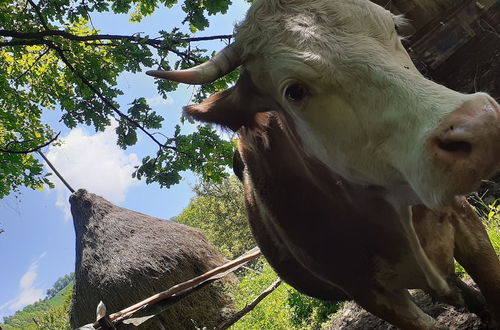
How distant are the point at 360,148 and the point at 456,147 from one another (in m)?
0.55

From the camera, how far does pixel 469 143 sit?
61.7 inches

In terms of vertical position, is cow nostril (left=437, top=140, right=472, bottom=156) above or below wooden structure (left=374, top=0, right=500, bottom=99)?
below

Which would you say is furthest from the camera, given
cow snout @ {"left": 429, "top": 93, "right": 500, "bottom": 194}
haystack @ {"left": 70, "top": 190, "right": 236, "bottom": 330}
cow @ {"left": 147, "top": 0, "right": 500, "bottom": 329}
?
haystack @ {"left": 70, "top": 190, "right": 236, "bottom": 330}

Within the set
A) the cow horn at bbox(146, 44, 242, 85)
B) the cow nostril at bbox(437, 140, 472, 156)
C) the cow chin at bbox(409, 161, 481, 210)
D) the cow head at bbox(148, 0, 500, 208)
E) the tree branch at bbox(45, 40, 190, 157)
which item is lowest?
the cow chin at bbox(409, 161, 481, 210)

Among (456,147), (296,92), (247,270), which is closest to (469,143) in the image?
(456,147)

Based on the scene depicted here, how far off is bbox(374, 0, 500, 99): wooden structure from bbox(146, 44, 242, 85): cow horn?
115 inches

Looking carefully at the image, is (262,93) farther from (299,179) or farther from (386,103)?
(386,103)

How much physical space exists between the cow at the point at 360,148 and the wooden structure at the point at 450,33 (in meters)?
2.85

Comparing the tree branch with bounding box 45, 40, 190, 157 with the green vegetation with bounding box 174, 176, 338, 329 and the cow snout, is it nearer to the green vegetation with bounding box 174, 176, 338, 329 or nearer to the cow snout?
the green vegetation with bounding box 174, 176, 338, 329

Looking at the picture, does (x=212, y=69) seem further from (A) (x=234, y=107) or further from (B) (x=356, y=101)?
(B) (x=356, y=101)

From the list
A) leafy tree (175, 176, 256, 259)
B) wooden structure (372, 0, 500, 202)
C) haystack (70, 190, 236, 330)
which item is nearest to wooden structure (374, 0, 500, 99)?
wooden structure (372, 0, 500, 202)

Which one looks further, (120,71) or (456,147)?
(120,71)

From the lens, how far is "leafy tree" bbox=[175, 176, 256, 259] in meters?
26.1

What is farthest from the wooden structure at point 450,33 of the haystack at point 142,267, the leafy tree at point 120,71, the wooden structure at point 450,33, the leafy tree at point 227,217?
the leafy tree at point 227,217
